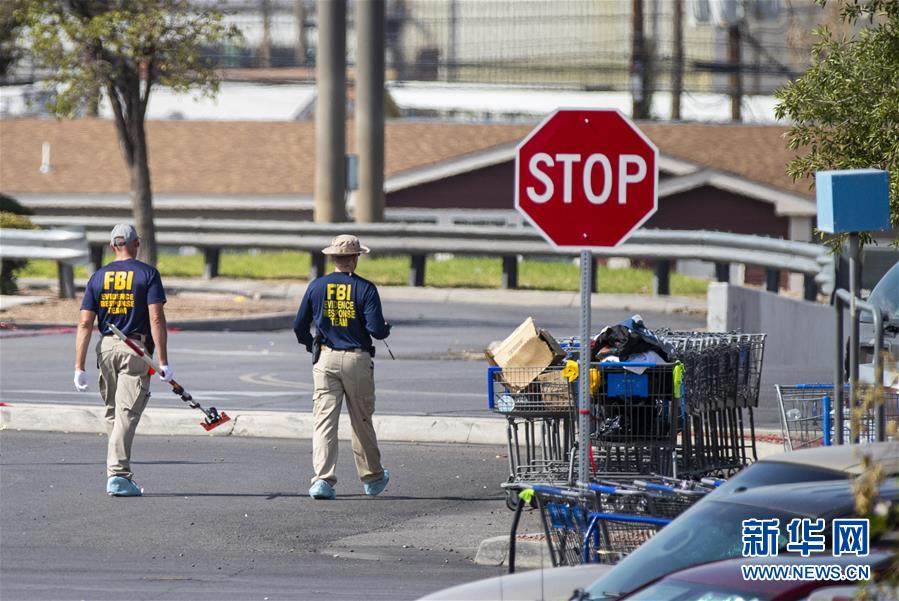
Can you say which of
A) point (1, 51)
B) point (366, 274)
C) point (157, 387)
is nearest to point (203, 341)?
point (157, 387)

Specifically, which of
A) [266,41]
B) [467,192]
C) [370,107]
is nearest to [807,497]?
[370,107]

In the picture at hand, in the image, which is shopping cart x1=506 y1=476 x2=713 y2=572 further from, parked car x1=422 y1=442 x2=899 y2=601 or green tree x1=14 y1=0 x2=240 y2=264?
green tree x1=14 y1=0 x2=240 y2=264

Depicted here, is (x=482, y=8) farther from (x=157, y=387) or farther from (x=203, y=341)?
Answer: (x=157, y=387)

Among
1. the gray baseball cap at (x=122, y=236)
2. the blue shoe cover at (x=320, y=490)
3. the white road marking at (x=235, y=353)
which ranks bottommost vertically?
the blue shoe cover at (x=320, y=490)

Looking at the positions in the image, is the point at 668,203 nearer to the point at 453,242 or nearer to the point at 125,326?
the point at 453,242

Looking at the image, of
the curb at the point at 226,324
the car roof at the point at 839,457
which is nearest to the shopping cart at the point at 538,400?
the car roof at the point at 839,457

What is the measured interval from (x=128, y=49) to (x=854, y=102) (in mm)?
14051

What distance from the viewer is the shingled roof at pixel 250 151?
4109 cm

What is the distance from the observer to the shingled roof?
41094 millimetres

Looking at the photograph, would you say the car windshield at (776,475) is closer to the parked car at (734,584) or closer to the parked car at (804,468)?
the parked car at (804,468)

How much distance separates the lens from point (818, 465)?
6.12 metres

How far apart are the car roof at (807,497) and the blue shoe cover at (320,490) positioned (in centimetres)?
535

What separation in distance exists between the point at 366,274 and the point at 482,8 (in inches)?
1597

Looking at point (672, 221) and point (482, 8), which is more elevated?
point (482, 8)
